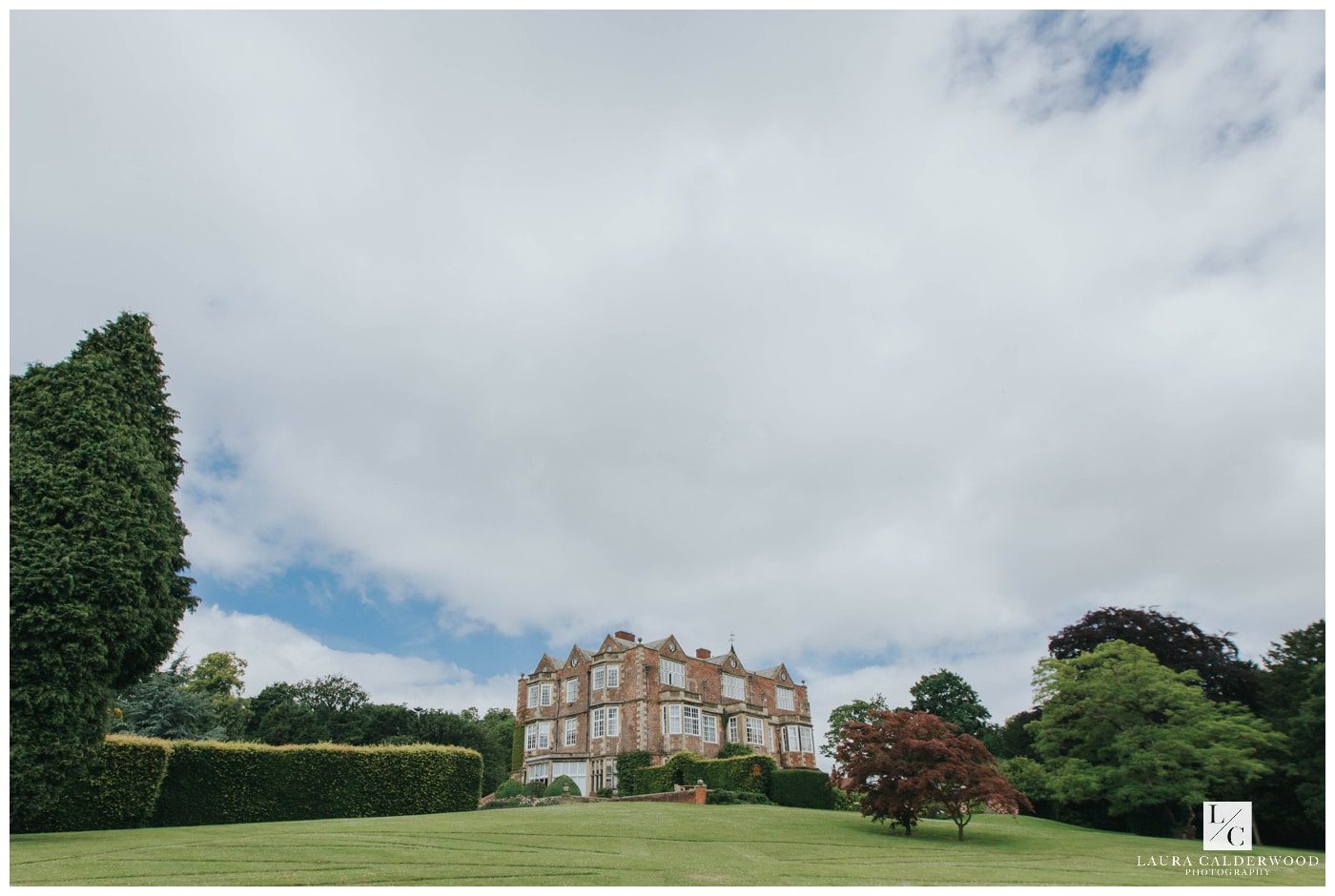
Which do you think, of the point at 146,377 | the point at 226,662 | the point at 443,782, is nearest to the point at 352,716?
the point at 226,662

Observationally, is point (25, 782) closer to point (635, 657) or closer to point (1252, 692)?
point (635, 657)

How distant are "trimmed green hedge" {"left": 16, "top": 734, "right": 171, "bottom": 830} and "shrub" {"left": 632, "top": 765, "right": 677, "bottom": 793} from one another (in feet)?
85.7

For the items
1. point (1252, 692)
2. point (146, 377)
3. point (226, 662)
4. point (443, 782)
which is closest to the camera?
point (146, 377)

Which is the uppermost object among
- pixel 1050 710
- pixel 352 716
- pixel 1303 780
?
pixel 1050 710

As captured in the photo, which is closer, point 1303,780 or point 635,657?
point 1303,780

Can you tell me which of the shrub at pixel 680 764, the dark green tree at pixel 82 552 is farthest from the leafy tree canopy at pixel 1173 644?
the dark green tree at pixel 82 552

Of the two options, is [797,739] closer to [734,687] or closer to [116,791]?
[734,687]

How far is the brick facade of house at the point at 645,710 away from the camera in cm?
4881

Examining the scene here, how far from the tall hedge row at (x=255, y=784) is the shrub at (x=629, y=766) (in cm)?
1579

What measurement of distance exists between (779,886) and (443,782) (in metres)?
23.1

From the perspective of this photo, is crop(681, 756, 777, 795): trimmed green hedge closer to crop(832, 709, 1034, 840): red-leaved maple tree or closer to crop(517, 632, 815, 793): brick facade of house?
crop(517, 632, 815, 793): brick facade of house

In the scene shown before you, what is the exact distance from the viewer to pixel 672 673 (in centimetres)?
5200

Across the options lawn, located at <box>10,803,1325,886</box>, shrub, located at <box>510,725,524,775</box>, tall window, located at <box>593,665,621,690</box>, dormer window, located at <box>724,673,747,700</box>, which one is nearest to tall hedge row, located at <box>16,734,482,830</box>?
lawn, located at <box>10,803,1325,886</box>

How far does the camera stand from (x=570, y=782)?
42.1 meters
